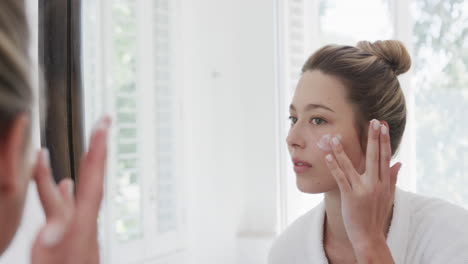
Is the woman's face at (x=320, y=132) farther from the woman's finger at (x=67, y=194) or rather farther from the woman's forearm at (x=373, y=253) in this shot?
the woman's finger at (x=67, y=194)

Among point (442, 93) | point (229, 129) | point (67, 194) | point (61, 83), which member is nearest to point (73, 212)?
point (67, 194)

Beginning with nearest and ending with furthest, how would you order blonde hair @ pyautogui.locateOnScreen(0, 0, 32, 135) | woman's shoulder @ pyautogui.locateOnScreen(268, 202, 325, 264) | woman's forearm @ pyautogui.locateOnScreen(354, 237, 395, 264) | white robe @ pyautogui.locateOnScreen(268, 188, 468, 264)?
blonde hair @ pyautogui.locateOnScreen(0, 0, 32, 135) → woman's forearm @ pyautogui.locateOnScreen(354, 237, 395, 264) → white robe @ pyautogui.locateOnScreen(268, 188, 468, 264) → woman's shoulder @ pyautogui.locateOnScreen(268, 202, 325, 264)

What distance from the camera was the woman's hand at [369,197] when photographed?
2.83 ft

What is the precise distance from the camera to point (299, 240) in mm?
1241

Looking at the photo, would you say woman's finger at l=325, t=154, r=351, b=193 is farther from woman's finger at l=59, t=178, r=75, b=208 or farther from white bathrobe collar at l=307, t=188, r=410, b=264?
woman's finger at l=59, t=178, r=75, b=208

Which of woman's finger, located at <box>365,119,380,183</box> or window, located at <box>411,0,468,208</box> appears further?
window, located at <box>411,0,468,208</box>

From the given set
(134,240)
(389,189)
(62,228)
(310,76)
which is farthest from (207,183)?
(62,228)

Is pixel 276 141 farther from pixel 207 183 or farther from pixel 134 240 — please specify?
pixel 134 240

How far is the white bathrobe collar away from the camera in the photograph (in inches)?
41.7

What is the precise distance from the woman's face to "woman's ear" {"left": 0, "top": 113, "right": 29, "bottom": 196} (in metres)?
0.82

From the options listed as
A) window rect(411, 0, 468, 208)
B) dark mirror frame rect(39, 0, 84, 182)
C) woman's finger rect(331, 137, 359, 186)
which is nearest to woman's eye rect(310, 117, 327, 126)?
woman's finger rect(331, 137, 359, 186)

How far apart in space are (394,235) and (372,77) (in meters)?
0.36

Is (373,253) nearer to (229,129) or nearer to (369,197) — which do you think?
(369,197)

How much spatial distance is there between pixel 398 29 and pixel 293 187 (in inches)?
39.8
